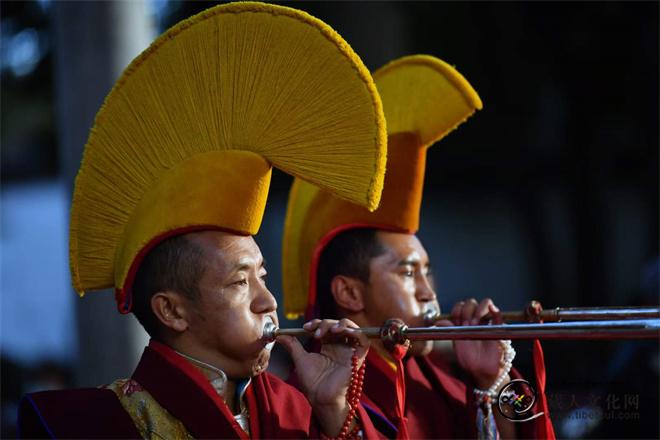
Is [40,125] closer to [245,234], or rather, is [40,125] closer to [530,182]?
[530,182]

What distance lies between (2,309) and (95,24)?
5.71m

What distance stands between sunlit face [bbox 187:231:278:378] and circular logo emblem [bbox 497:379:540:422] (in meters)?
0.90

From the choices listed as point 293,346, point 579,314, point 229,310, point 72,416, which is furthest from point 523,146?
point 72,416

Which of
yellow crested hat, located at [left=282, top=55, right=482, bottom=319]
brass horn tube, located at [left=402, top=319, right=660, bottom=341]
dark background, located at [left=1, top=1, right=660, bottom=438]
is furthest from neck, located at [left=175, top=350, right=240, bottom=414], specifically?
dark background, located at [left=1, top=1, right=660, bottom=438]

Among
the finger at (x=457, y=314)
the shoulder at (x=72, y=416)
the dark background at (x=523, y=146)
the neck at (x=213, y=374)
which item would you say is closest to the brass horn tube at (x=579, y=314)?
the finger at (x=457, y=314)

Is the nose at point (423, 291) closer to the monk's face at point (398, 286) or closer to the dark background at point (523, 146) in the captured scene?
the monk's face at point (398, 286)

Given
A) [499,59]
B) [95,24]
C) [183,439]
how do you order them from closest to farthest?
[183,439] < [95,24] < [499,59]

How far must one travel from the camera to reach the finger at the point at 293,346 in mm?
2891

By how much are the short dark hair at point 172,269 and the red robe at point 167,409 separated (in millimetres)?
150

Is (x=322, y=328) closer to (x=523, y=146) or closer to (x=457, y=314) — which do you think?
(x=457, y=314)

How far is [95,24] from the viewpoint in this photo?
5164mm

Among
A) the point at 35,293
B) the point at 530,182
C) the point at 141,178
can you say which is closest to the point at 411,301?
the point at 141,178

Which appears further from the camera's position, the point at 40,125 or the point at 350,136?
the point at 40,125

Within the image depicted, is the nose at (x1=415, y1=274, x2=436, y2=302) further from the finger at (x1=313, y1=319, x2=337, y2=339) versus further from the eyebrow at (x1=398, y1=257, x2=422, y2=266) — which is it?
the finger at (x1=313, y1=319, x2=337, y2=339)
